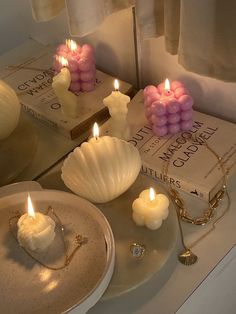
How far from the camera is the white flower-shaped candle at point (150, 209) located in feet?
2.19

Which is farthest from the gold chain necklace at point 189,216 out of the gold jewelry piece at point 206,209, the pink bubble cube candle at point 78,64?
the pink bubble cube candle at point 78,64

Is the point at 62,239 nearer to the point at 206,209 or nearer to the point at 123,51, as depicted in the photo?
the point at 206,209

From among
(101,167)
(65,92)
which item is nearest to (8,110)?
(65,92)

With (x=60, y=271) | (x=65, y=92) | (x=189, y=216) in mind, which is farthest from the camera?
(x=65, y=92)

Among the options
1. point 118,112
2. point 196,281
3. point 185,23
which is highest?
point 185,23

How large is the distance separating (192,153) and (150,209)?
0.51 feet

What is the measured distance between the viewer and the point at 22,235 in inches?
24.4

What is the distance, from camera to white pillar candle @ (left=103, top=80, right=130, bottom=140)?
2.59 feet

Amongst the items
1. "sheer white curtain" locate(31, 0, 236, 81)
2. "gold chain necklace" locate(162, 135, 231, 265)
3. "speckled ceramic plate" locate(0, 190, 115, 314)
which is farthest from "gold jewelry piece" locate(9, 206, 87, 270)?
"sheer white curtain" locate(31, 0, 236, 81)

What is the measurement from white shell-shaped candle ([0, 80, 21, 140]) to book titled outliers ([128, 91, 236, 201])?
20 cm

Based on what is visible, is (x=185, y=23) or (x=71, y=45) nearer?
(x=185, y=23)

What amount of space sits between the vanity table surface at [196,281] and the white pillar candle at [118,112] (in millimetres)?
121

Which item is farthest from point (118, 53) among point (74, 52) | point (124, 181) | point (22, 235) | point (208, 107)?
point (22, 235)

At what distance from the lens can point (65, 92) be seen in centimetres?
85
